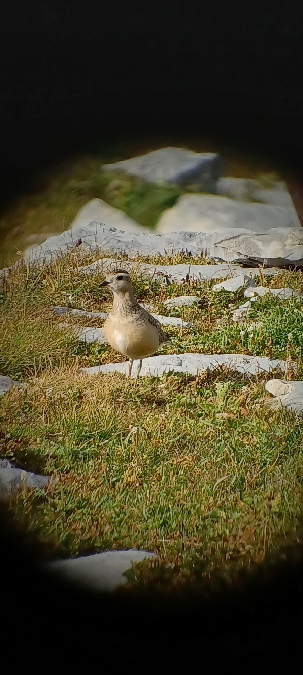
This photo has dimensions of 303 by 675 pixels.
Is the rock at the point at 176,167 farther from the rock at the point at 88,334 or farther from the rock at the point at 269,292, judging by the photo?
the rock at the point at 88,334

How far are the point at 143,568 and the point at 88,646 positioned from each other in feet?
0.82

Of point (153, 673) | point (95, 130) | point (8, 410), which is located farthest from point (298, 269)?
point (153, 673)

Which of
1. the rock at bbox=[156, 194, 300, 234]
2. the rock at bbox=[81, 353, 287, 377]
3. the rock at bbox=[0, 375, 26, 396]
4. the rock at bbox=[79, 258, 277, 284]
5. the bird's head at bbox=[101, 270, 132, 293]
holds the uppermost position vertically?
the rock at bbox=[156, 194, 300, 234]

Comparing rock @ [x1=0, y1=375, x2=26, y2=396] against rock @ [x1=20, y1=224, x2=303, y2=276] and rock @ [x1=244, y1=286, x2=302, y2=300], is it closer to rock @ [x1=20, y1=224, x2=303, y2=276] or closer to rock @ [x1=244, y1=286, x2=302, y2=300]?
rock @ [x1=20, y1=224, x2=303, y2=276]

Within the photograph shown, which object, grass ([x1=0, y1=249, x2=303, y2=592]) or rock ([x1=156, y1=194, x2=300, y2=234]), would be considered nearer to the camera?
grass ([x1=0, y1=249, x2=303, y2=592])

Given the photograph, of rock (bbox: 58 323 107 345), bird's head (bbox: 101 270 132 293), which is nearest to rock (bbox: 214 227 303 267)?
bird's head (bbox: 101 270 132 293)

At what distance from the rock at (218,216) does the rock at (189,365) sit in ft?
0.93

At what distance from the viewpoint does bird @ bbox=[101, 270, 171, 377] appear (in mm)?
2107

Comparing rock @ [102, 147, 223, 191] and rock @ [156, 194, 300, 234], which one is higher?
rock @ [102, 147, 223, 191]

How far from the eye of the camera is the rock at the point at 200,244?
219 centimetres

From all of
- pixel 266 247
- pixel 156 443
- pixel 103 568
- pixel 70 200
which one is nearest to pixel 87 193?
pixel 70 200

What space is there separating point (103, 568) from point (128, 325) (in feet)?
1.67

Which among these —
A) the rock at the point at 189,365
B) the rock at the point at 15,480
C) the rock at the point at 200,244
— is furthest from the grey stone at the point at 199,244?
the rock at the point at 15,480

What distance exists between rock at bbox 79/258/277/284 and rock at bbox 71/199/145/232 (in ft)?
0.26
